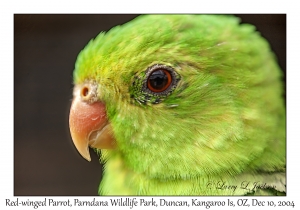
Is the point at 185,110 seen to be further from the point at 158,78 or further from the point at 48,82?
the point at 48,82

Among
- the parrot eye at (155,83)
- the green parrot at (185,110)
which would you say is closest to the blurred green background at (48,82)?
the green parrot at (185,110)

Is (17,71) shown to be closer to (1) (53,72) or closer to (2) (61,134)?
(1) (53,72)

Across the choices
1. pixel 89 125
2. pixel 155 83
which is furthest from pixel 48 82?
pixel 155 83

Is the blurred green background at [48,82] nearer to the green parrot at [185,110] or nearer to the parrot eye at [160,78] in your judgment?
the green parrot at [185,110]

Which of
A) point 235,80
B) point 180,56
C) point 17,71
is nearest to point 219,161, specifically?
point 235,80

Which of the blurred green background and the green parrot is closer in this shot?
the green parrot

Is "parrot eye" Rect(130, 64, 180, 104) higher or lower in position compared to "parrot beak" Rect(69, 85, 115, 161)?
higher

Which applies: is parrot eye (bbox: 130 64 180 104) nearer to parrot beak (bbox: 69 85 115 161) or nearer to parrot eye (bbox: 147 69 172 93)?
parrot eye (bbox: 147 69 172 93)

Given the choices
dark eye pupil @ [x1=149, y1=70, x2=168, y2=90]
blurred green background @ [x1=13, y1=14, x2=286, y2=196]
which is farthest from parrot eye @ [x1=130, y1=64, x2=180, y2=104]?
blurred green background @ [x1=13, y1=14, x2=286, y2=196]
